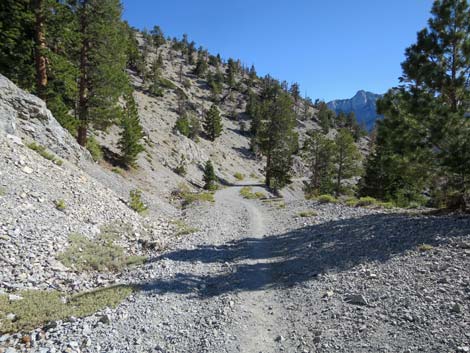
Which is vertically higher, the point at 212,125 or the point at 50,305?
the point at 212,125

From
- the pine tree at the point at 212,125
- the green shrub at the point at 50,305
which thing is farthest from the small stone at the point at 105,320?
the pine tree at the point at 212,125

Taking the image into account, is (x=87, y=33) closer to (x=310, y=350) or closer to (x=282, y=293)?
(x=282, y=293)

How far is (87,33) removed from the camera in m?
20.0

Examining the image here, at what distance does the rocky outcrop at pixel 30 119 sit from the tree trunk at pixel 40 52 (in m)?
1.53

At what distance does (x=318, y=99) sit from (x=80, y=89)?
156357 mm

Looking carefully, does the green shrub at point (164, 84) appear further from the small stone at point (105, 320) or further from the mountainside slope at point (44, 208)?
the small stone at point (105, 320)

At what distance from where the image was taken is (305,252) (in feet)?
33.6

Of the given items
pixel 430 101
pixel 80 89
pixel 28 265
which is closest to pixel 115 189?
pixel 80 89

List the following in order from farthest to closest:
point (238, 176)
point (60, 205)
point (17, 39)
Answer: point (238, 176), point (17, 39), point (60, 205)

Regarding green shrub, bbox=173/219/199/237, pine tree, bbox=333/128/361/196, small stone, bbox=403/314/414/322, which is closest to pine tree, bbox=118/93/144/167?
green shrub, bbox=173/219/199/237

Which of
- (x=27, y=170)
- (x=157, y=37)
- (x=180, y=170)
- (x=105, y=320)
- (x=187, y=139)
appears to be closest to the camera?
(x=105, y=320)

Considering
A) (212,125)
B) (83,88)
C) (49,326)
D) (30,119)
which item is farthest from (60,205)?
(212,125)

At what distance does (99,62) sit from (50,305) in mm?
19308

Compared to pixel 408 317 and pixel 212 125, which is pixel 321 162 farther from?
pixel 212 125
